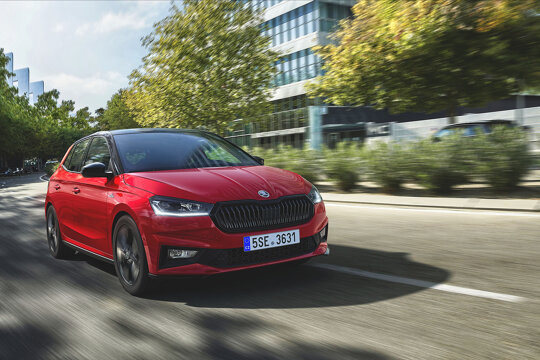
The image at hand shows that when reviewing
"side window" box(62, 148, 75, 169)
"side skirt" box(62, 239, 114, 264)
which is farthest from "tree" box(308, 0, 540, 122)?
"side skirt" box(62, 239, 114, 264)

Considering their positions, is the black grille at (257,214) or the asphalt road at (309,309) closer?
the asphalt road at (309,309)

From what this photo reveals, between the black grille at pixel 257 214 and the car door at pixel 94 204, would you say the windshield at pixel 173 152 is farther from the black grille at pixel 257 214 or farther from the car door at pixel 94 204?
the black grille at pixel 257 214

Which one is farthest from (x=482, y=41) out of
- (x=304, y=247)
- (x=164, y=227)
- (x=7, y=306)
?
(x=7, y=306)

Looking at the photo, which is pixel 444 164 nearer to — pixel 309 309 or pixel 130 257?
pixel 309 309

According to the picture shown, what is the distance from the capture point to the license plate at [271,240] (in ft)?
13.9

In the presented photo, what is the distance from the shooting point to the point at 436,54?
13.1m

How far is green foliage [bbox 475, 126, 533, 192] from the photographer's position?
417 inches

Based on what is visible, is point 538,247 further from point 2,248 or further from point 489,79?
point 489,79

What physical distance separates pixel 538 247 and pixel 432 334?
3348 millimetres

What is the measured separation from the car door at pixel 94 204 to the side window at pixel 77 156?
0.59ft

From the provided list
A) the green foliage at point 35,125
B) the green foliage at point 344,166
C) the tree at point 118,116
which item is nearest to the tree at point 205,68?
the green foliage at point 344,166

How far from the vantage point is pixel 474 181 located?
11.1 meters

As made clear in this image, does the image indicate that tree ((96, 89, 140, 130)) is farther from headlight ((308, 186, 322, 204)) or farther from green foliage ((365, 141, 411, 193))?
headlight ((308, 186, 322, 204))

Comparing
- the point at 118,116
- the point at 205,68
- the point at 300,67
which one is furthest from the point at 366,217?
the point at 118,116
